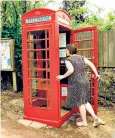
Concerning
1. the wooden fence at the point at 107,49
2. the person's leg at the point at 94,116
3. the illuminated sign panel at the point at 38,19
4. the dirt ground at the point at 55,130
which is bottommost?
the dirt ground at the point at 55,130

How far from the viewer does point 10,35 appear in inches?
311

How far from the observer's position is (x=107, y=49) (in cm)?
647

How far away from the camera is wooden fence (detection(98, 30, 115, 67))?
21.1 feet

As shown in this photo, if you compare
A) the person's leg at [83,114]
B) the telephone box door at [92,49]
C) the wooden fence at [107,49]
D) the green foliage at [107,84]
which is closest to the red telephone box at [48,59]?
the telephone box door at [92,49]

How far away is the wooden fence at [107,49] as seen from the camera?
6.42 metres

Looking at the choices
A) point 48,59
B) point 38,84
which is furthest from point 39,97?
point 48,59

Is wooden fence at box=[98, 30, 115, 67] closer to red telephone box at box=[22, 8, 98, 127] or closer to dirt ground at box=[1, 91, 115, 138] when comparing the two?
red telephone box at box=[22, 8, 98, 127]

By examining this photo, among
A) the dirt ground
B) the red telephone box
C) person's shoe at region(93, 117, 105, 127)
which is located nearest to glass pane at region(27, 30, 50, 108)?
the red telephone box

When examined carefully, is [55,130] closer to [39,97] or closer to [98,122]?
[98,122]

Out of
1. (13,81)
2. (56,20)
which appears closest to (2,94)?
(13,81)

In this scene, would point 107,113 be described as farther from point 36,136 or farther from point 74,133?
point 36,136

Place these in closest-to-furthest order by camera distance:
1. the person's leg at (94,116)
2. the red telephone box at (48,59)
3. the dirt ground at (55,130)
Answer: the dirt ground at (55,130)
the red telephone box at (48,59)
the person's leg at (94,116)

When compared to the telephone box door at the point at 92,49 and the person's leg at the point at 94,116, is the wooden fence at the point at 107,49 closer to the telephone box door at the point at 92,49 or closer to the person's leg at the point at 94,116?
the telephone box door at the point at 92,49

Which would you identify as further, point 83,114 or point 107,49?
point 107,49
